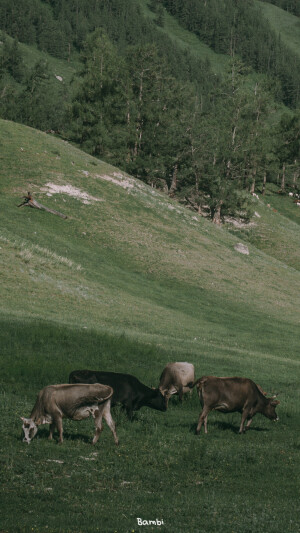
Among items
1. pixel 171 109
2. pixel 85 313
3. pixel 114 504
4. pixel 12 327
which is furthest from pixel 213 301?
pixel 171 109

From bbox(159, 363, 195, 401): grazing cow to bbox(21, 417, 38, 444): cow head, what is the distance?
7.11 meters

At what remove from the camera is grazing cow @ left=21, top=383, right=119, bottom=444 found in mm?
13820

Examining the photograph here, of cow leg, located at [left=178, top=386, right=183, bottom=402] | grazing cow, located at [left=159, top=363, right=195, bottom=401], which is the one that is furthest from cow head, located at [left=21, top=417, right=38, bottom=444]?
cow leg, located at [left=178, top=386, right=183, bottom=402]

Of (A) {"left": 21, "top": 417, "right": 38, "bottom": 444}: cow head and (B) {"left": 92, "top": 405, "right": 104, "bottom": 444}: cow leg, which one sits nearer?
(A) {"left": 21, "top": 417, "right": 38, "bottom": 444}: cow head

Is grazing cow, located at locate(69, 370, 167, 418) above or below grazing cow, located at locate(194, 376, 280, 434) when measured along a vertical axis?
below

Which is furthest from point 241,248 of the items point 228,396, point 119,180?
point 228,396

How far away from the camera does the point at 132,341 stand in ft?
90.4

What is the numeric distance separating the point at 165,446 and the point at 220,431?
9.25ft

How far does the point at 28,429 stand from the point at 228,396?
6093mm

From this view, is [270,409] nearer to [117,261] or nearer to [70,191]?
[117,261]

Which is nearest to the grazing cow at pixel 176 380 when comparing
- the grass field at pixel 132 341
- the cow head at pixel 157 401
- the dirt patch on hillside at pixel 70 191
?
the grass field at pixel 132 341

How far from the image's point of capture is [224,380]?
652 inches

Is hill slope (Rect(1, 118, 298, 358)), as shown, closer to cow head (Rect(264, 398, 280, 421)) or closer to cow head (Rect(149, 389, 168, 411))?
cow head (Rect(149, 389, 168, 411))

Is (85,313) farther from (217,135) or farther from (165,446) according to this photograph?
(217,135)
